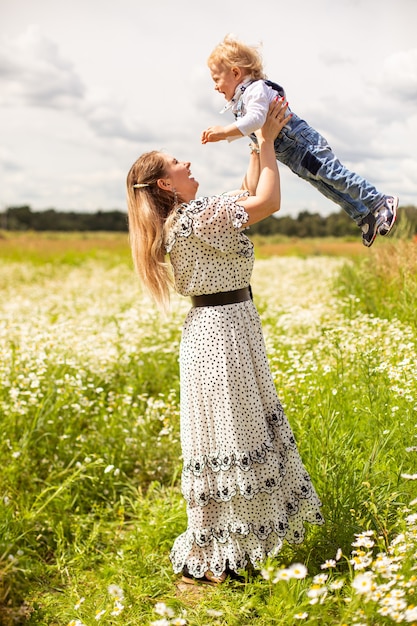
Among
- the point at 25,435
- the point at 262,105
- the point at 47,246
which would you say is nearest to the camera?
the point at 262,105

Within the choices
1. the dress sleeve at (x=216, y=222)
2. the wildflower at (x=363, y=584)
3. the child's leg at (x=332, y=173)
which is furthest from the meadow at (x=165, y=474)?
the dress sleeve at (x=216, y=222)

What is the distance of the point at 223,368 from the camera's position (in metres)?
3.20

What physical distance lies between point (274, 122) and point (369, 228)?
2.69 feet

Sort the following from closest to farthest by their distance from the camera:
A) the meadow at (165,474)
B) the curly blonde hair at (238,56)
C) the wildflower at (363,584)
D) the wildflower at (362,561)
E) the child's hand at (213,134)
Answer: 1. the wildflower at (363,584)
2. the wildflower at (362,561)
3. the meadow at (165,474)
4. the child's hand at (213,134)
5. the curly blonde hair at (238,56)

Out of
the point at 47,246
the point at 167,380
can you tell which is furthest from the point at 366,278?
the point at 47,246

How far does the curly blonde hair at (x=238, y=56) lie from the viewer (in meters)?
3.46

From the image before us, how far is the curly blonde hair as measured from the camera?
3465 mm

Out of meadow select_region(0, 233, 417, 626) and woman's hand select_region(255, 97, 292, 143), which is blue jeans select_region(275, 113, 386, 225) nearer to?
woman's hand select_region(255, 97, 292, 143)

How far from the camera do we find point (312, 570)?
10.9ft

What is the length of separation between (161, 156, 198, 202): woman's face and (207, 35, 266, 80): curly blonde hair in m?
0.62

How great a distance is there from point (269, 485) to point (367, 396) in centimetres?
121

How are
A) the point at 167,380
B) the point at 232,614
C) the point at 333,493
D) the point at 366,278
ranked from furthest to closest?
the point at 366,278
the point at 167,380
the point at 333,493
the point at 232,614

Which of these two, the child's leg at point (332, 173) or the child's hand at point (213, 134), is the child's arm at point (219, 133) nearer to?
the child's hand at point (213, 134)

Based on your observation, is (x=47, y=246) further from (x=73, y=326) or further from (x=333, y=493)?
(x=333, y=493)
